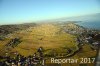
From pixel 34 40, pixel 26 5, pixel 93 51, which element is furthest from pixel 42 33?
pixel 93 51

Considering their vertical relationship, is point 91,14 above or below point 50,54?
above

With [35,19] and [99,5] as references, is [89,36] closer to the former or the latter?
[99,5]

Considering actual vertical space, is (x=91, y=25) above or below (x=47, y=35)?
above

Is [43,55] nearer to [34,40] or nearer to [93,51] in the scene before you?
[34,40]

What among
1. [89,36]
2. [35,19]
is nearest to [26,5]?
[35,19]

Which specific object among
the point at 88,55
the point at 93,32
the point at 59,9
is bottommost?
the point at 88,55

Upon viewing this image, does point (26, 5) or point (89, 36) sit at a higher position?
point (26, 5)
